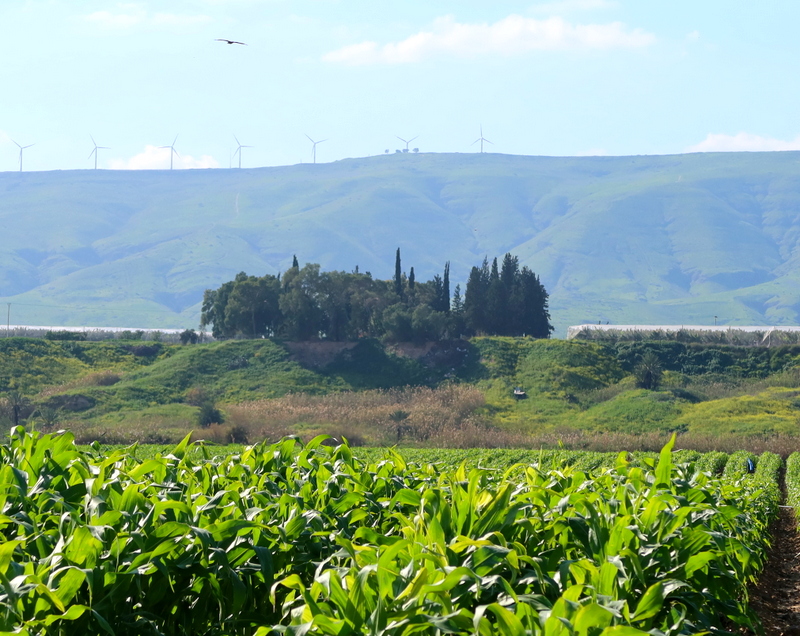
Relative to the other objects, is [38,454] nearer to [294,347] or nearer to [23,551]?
[23,551]

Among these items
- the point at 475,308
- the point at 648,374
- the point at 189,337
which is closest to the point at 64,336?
the point at 189,337

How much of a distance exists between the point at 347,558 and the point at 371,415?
43113mm

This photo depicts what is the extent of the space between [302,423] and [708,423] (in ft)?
70.4

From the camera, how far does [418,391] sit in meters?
54.7

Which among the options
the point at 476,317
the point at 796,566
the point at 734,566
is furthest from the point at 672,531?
the point at 476,317

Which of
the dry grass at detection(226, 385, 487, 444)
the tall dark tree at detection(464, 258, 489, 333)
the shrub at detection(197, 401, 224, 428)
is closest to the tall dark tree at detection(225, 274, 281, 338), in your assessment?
the dry grass at detection(226, 385, 487, 444)

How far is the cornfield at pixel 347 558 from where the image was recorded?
12.8 feet

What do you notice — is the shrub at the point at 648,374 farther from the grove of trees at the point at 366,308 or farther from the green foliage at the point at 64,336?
the green foliage at the point at 64,336

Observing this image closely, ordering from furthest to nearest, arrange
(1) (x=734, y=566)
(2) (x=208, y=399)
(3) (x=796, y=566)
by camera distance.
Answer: (2) (x=208, y=399), (3) (x=796, y=566), (1) (x=734, y=566)

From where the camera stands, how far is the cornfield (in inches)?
154

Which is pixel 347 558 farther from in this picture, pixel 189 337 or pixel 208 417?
pixel 189 337

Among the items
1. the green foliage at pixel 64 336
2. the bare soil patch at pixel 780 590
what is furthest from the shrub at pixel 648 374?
the green foliage at pixel 64 336

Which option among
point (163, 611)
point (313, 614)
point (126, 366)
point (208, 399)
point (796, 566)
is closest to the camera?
point (313, 614)

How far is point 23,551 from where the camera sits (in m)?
5.02
